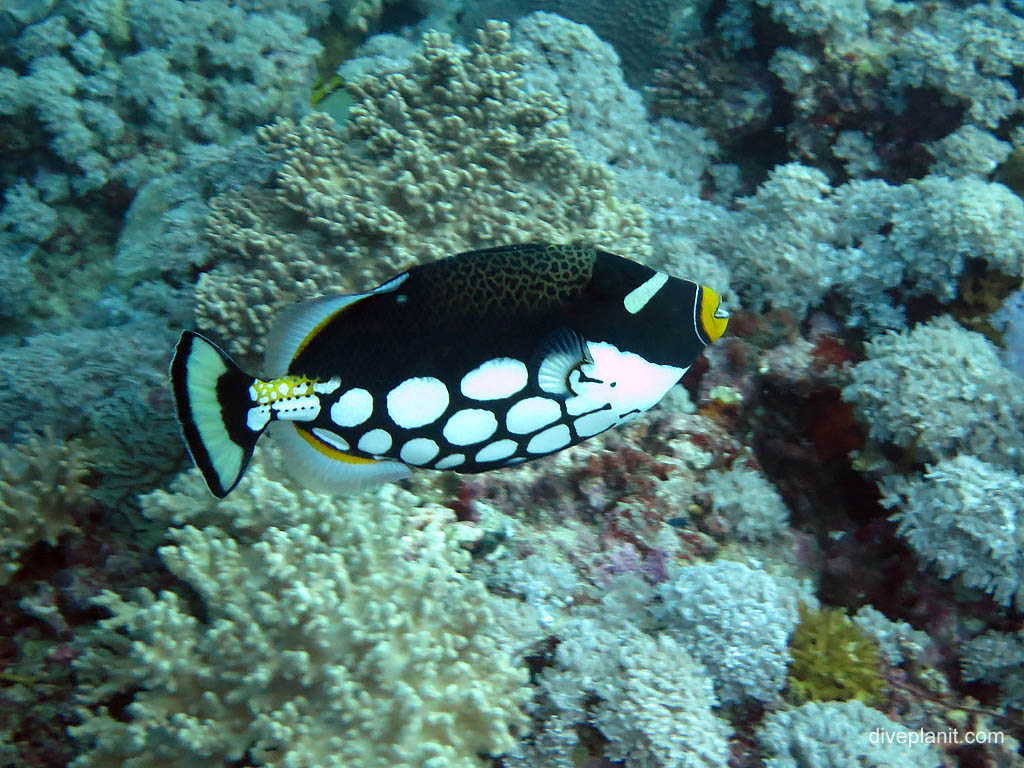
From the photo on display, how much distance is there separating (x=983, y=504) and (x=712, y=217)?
8.50 ft

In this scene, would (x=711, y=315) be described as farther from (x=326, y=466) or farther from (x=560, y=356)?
Result: (x=326, y=466)

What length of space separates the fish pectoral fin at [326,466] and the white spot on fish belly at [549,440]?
39 cm

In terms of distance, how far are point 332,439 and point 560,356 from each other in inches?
27.3

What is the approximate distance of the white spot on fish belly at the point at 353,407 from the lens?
1774 mm

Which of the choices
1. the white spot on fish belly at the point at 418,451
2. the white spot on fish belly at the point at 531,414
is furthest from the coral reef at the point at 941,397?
the white spot on fish belly at the point at 418,451

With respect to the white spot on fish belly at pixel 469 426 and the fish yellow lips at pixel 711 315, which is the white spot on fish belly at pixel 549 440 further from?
the fish yellow lips at pixel 711 315

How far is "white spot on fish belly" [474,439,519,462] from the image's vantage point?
6.29ft

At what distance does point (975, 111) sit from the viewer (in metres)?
5.50

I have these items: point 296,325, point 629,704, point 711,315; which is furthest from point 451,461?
point 629,704

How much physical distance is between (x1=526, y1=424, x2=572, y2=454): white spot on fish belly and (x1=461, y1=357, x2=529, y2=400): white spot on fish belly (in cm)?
19

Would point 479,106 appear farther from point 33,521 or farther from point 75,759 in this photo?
point 75,759

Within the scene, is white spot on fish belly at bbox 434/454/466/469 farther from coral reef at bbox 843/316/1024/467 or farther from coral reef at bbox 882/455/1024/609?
coral reef at bbox 843/316/1024/467

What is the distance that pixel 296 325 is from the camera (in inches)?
69.9

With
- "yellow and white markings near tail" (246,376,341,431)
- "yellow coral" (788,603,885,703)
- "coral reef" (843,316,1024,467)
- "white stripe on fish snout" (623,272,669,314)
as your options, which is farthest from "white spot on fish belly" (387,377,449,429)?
"coral reef" (843,316,1024,467)
